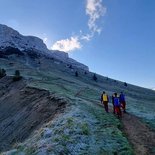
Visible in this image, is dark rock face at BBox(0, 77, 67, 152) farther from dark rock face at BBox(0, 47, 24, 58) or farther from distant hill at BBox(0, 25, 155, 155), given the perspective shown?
dark rock face at BBox(0, 47, 24, 58)

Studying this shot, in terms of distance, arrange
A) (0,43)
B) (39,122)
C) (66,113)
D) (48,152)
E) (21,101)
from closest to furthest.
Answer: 1. (48,152)
2. (66,113)
3. (39,122)
4. (21,101)
5. (0,43)

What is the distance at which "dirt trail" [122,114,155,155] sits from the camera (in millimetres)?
21422

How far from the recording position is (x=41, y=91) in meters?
44.4

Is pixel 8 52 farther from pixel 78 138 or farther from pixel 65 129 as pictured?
pixel 78 138

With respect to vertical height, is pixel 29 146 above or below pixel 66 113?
below

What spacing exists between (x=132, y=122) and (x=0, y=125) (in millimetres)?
18388

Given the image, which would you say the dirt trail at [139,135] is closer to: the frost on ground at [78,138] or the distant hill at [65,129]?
the distant hill at [65,129]

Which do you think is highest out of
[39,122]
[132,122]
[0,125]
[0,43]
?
[0,43]

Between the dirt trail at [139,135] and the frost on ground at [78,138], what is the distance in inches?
32.3

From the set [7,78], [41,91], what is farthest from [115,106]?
[7,78]

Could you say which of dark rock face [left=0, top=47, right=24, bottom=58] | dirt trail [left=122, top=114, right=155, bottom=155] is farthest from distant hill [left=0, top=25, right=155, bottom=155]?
dark rock face [left=0, top=47, right=24, bottom=58]

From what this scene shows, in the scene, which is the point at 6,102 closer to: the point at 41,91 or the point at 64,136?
the point at 41,91

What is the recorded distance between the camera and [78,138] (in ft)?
72.4

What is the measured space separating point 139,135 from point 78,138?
5.92 m
